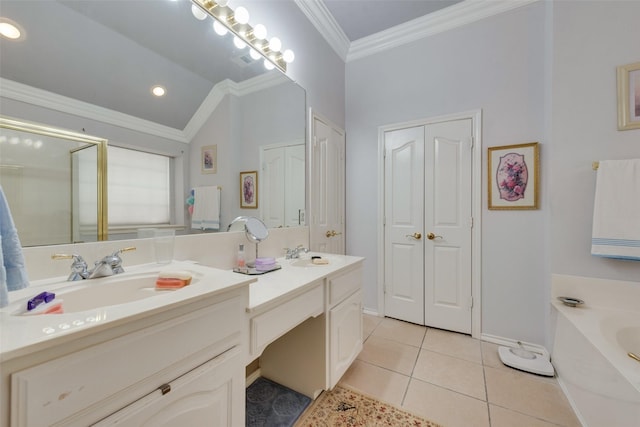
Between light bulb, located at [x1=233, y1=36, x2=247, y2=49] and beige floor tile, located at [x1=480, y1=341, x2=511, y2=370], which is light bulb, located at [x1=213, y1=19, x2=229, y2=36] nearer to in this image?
light bulb, located at [x1=233, y1=36, x2=247, y2=49]

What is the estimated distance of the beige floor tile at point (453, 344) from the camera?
203cm

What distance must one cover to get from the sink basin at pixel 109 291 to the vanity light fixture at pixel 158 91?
823mm

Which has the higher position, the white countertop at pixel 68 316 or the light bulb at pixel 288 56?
the light bulb at pixel 288 56

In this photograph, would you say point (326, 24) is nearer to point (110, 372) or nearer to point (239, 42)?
point (239, 42)

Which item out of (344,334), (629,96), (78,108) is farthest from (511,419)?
(78,108)

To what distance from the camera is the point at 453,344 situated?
2176 millimetres

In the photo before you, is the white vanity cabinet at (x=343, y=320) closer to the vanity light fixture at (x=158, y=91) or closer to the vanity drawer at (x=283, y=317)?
the vanity drawer at (x=283, y=317)

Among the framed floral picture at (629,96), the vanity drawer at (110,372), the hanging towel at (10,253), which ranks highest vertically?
the framed floral picture at (629,96)

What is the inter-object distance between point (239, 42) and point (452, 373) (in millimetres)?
2604

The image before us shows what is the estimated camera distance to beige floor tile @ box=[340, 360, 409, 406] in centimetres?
157

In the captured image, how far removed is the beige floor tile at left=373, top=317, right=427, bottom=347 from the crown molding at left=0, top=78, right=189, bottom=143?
2.27m

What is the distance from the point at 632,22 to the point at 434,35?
51.0 inches

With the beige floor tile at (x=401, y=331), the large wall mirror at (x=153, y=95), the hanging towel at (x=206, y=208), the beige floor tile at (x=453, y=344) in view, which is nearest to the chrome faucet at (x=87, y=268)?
the large wall mirror at (x=153, y=95)

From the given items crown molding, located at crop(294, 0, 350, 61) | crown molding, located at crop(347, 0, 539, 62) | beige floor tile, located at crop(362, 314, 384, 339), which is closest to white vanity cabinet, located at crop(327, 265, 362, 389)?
beige floor tile, located at crop(362, 314, 384, 339)
